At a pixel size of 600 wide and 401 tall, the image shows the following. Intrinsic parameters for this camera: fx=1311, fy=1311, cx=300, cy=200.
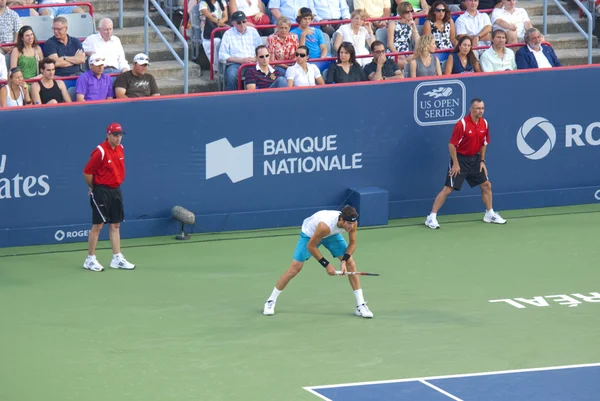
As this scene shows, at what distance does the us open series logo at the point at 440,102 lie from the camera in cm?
2009

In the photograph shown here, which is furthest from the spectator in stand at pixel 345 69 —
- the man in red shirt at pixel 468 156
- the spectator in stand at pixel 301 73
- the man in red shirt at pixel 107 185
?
the man in red shirt at pixel 107 185

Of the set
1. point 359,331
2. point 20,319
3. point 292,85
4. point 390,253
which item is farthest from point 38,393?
point 292,85

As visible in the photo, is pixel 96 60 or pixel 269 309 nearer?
pixel 269 309

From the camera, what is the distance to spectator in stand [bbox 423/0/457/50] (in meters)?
21.9

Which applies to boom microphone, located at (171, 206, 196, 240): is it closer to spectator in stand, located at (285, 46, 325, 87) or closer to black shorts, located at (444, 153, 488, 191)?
spectator in stand, located at (285, 46, 325, 87)

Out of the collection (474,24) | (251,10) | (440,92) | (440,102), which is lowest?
(440,102)

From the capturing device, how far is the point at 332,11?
2239 centimetres

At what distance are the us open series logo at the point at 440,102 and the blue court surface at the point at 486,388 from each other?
269 inches

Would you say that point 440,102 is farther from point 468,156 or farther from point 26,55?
point 26,55

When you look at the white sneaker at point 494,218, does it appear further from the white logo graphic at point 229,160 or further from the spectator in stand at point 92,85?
the spectator in stand at point 92,85

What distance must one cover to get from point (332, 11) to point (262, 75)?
8.69 ft

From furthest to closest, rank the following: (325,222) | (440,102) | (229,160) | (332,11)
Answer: (332,11)
(440,102)
(229,160)
(325,222)

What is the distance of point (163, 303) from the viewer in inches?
645

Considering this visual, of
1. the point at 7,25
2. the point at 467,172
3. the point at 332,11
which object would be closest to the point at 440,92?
the point at 467,172
